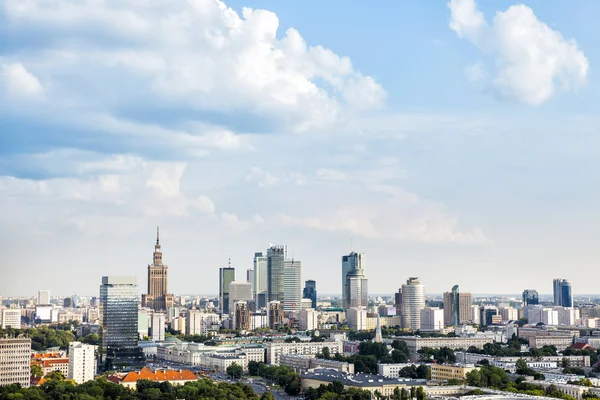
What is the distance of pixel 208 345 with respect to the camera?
8075cm

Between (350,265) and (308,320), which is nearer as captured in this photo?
(308,320)

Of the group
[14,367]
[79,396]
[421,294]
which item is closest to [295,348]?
[14,367]

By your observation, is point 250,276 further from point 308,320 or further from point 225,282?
point 308,320

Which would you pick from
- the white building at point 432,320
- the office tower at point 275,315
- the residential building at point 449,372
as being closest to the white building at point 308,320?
the office tower at point 275,315

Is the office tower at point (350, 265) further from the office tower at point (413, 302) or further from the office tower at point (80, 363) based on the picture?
the office tower at point (80, 363)

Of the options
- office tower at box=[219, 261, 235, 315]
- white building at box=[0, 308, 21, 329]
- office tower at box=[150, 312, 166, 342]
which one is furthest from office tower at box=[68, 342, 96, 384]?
office tower at box=[219, 261, 235, 315]

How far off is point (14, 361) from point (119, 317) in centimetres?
1958

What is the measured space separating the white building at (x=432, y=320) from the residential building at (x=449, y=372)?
170ft

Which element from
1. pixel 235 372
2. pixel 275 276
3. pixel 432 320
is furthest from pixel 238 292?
pixel 235 372

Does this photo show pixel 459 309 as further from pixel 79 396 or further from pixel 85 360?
pixel 79 396

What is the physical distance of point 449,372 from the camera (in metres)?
54.3

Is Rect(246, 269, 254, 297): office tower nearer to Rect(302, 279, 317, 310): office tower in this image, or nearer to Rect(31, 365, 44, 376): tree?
Rect(302, 279, 317, 310): office tower

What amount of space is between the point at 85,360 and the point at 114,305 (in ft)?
55.8

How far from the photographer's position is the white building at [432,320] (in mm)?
108787
